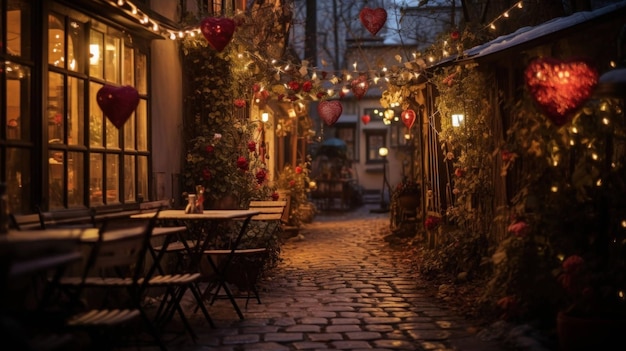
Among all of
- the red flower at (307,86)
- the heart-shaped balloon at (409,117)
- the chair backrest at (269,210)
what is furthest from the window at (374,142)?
the chair backrest at (269,210)

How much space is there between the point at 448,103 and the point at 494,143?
7.11 ft

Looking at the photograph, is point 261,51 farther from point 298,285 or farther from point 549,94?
point 549,94

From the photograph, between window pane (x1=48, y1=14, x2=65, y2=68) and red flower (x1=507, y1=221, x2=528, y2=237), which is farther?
window pane (x1=48, y1=14, x2=65, y2=68)

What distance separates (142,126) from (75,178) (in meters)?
1.95

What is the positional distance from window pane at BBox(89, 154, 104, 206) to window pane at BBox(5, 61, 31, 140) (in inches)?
50.2

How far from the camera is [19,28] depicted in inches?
250

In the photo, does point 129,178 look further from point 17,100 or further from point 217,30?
point 17,100

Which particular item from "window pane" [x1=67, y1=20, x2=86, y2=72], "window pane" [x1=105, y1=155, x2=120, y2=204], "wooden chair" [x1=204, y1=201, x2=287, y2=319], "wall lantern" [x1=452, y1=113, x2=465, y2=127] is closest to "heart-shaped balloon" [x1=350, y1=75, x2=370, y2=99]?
"wall lantern" [x1=452, y1=113, x2=465, y2=127]

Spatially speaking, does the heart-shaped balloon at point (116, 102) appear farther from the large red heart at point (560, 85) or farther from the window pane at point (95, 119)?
the large red heart at point (560, 85)

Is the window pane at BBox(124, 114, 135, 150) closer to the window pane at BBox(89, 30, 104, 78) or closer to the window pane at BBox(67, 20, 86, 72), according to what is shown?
the window pane at BBox(89, 30, 104, 78)

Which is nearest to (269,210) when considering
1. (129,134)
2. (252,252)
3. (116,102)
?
(252,252)

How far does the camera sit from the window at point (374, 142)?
119 feet

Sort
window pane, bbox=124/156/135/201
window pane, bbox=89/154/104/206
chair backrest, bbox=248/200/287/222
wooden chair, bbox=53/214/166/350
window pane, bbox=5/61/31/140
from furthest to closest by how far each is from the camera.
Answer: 1. chair backrest, bbox=248/200/287/222
2. window pane, bbox=124/156/135/201
3. window pane, bbox=89/154/104/206
4. window pane, bbox=5/61/31/140
5. wooden chair, bbox=53/214/166/350

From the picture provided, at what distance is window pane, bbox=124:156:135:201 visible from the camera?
339 inches
